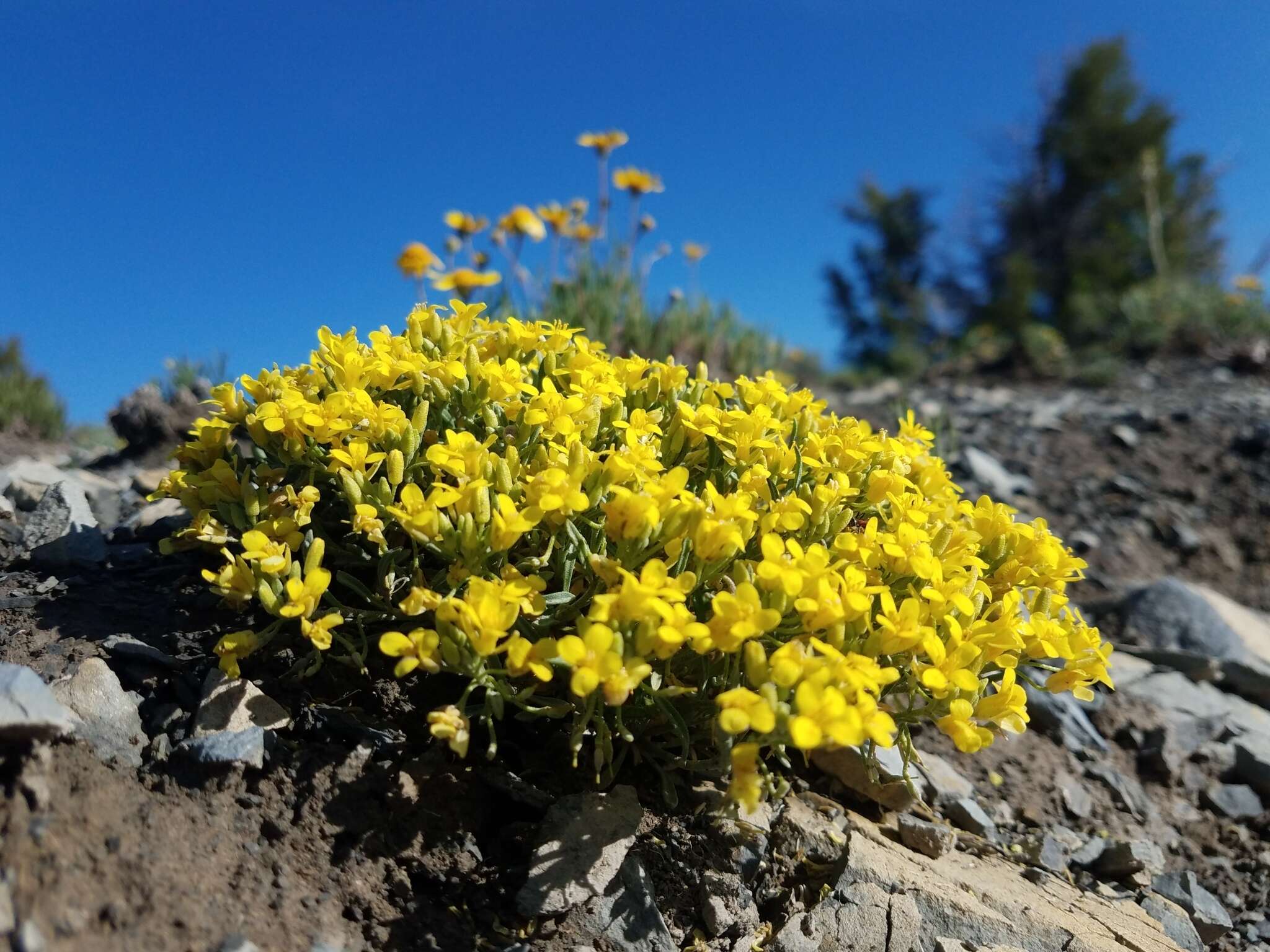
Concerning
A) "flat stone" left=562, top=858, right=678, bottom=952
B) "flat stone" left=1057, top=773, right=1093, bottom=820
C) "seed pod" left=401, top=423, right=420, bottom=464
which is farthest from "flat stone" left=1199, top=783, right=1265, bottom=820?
"seed pod" left=401, top=423, right=420, bottom=464

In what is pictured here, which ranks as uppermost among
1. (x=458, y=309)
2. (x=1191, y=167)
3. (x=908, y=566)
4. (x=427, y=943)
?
(x=1191, y=167)

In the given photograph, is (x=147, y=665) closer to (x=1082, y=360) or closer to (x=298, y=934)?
(x=298, y=934)

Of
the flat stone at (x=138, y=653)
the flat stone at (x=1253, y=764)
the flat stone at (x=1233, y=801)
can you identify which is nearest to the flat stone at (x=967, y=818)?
the flat stone at (x=1233, y=801)

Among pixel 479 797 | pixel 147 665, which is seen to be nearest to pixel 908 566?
pixel 479 797

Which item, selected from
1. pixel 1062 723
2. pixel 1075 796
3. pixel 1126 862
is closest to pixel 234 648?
pixel 1126 862

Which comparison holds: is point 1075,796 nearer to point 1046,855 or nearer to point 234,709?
point 1046,855
